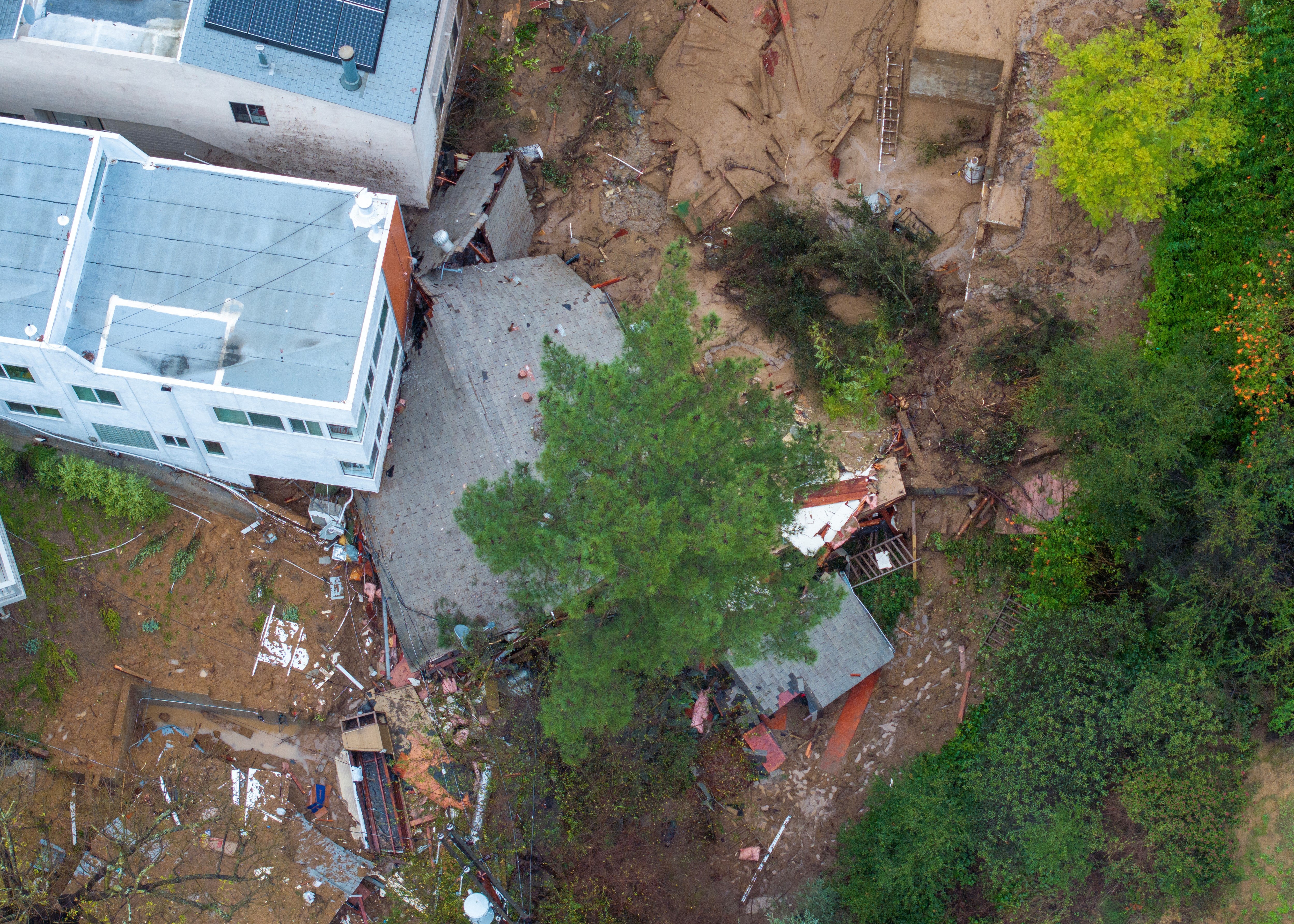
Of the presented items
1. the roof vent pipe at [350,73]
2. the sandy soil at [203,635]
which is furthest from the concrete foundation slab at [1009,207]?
the sandy soil at [203,635]

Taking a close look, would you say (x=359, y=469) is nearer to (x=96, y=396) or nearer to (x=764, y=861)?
(x=96, y=396)

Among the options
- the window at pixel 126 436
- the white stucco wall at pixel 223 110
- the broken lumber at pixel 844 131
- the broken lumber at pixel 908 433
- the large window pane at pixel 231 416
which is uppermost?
the broken lumber at pixel 844 131

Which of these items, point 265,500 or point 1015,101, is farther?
Answer: point 1015,101

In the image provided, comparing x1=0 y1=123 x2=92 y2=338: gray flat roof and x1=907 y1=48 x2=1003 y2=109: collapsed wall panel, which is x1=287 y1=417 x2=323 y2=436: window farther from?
x1=907 y1=48 x2=1003 y2=109: collapsed wall panel

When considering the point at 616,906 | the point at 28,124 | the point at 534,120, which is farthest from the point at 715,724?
the point at 28,124

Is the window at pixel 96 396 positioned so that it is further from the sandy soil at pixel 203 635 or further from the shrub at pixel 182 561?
the shrub at pixel 182 561

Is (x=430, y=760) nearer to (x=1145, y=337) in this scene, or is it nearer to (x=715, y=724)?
(x=715, y=724)

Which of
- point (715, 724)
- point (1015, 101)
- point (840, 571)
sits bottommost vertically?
point (715, 724)

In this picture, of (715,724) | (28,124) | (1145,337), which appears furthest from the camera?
(715,724)
